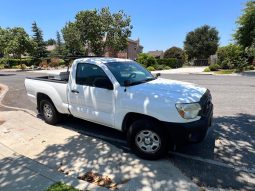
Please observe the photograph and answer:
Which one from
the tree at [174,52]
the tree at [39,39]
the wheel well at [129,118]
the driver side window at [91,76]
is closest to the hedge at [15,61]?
the tree at [39,39]

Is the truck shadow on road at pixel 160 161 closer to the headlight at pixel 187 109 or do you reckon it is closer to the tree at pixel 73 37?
the headlight at pixel 187 109

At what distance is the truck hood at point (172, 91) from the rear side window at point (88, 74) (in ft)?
2.88

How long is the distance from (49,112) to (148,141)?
3393 mm

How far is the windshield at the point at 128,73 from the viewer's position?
540 cm

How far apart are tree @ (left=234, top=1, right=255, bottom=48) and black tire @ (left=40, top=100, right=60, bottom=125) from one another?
21.9 m

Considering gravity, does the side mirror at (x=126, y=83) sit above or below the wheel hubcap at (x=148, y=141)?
above

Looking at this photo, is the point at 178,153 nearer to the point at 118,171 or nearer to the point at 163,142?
the point at 163,142

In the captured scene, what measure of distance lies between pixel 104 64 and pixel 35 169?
2482 mm

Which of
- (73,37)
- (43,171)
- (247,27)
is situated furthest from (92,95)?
(73,37)

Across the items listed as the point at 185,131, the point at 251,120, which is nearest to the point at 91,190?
the point at 185,131

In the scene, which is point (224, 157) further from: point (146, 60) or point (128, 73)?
point (146, 60)

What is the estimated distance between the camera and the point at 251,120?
7285 mm

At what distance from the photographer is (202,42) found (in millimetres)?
62688

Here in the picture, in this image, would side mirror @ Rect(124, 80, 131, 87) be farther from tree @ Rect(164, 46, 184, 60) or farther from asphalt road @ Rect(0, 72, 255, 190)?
tree @ Rect(164, 46, 184, 60)
